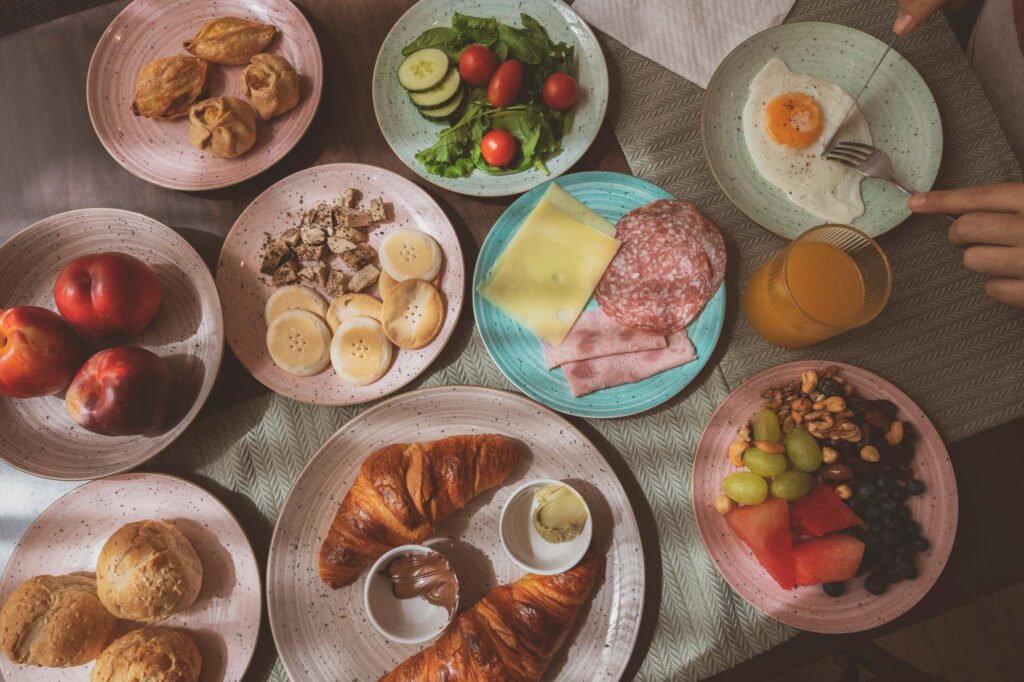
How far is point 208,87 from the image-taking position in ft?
5.15

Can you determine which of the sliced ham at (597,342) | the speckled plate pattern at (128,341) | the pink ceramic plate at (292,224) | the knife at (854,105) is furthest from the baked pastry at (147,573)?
the knife at (854,105)

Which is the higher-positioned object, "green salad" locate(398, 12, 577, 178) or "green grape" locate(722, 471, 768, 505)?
"green salad" locate(398, 12, 577, 178)

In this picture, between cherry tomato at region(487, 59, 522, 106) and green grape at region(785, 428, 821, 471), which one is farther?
cherry tomato at region(487, 59, 522, 106)

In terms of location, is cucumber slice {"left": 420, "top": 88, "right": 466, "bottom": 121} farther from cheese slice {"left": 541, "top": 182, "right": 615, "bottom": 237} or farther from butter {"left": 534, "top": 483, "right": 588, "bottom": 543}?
butter {"left": 534, "top": 483, "right": 588, "bottom": 543}

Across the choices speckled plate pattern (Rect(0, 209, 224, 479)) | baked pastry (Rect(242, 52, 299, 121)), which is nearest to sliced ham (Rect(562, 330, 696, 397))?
speckled plate pattern (Rect(0, 209, 224, 479))

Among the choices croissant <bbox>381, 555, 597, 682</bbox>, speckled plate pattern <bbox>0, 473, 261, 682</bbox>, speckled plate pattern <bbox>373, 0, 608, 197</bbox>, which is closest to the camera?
croissant <bbox>381, 555, 597, 682</bbox>

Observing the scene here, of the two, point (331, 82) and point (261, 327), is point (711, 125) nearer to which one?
point (331, 82)

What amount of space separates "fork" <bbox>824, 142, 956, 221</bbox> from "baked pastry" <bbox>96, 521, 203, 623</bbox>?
181cm

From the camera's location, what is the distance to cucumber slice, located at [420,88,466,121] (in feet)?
4.89

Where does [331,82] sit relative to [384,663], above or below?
above

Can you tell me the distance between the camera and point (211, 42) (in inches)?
59.6

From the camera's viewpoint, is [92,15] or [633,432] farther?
[92,15]

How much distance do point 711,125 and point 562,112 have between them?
0.37 m

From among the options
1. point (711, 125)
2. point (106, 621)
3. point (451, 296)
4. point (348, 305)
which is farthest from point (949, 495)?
point (106, 621)
